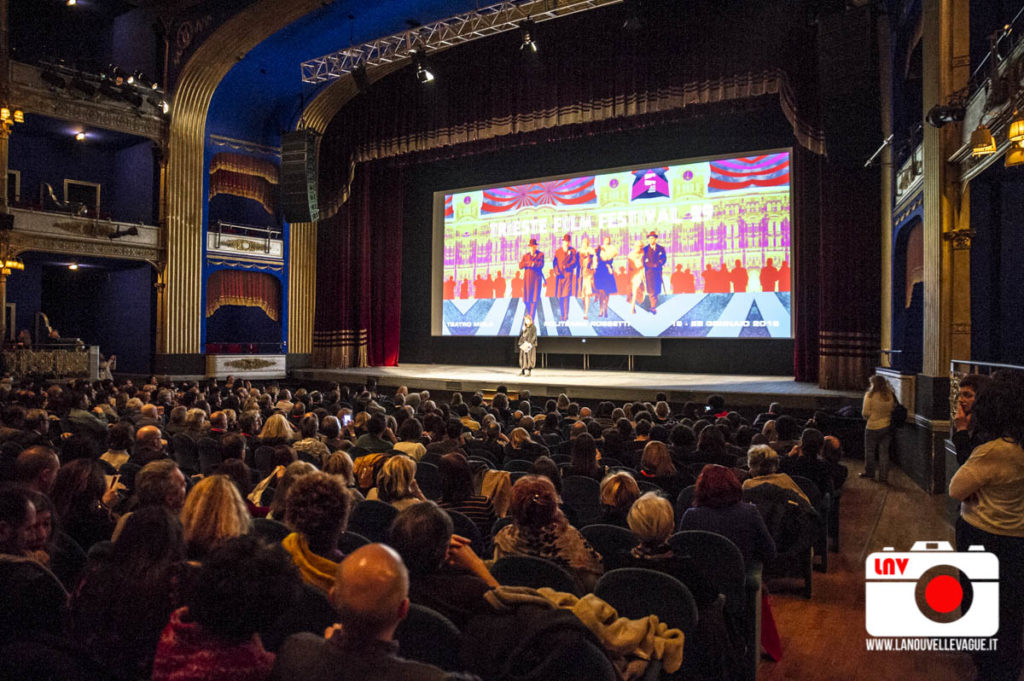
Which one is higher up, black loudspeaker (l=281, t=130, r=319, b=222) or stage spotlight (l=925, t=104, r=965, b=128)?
black loudspeaker (l=281, t=130, r=319, b=222)

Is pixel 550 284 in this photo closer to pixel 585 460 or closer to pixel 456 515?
pixel 585 460

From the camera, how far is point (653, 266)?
541 inches

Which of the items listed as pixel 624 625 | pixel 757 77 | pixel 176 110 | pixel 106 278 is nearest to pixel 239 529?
pixel 624 625

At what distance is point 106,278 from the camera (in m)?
17.7

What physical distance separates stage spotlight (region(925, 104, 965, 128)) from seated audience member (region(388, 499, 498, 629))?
7.11 m

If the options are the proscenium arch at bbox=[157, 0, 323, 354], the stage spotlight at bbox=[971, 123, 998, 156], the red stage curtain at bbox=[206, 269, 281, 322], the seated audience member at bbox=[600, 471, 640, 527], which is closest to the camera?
the seated audience member at bbox=[600, 471, 640, 527]

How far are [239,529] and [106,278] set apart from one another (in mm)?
18124

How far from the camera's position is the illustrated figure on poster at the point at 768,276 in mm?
12742

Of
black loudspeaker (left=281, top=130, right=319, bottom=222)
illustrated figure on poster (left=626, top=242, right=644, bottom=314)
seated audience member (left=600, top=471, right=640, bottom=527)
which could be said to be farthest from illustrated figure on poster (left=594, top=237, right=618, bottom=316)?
seated audience member (left=600, top=471, right=640, bottom=527)

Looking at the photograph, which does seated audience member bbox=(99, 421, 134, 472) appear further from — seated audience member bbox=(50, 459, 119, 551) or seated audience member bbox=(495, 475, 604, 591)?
seated audience member bbox=(495, 475, 604, 591)

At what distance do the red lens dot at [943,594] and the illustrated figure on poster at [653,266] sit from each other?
10.8 m

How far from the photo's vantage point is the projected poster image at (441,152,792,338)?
42.3 feet

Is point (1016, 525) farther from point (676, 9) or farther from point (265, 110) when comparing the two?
point (265, 110)

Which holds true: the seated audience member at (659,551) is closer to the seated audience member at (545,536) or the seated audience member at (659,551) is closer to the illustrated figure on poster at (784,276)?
the seated audience member at (545,536)
